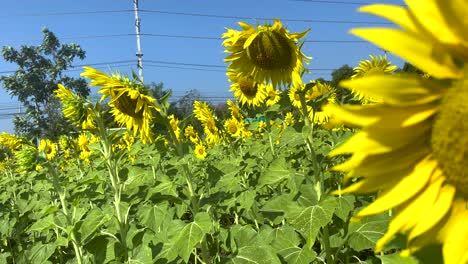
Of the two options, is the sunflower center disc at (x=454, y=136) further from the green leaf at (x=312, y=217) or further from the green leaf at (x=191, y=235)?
the green leaf at (x=191, y=235)

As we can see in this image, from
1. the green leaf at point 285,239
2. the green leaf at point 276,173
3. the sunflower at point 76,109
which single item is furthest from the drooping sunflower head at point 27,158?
the green leaf at point 285,239

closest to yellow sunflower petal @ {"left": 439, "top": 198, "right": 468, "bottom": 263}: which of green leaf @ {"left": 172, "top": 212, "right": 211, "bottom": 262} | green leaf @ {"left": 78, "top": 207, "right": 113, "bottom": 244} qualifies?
green leaf @ {"left": 172, "top": 212, "right": 211, "bottom": 262}

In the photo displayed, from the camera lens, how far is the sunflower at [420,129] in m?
0.66

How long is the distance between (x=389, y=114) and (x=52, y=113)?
114 ft

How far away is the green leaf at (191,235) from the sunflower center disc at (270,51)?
0.92 m

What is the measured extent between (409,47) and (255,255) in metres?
1.83

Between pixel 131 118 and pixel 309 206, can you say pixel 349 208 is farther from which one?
pixel 131 118

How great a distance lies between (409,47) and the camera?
2.17 feet

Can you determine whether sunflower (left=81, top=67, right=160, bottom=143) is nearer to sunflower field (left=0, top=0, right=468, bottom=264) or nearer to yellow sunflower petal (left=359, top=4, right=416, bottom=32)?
sunflower field (left=0, top=0, right=468, bottom=264)

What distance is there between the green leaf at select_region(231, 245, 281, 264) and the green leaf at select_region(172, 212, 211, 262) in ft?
0.99

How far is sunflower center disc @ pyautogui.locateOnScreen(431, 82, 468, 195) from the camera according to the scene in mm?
669

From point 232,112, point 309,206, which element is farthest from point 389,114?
point 232,112

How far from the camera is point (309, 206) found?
2.07 meters

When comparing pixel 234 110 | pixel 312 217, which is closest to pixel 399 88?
pixel 312 217
